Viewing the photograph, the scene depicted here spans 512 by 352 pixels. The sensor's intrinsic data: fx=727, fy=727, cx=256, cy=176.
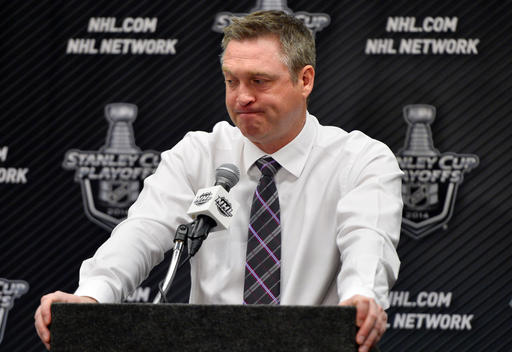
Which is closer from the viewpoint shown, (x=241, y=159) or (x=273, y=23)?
(x=273, y=23)

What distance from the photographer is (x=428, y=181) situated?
11.2ft

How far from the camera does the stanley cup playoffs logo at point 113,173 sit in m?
3.56

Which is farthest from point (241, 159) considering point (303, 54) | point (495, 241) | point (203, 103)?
point (495, 241)

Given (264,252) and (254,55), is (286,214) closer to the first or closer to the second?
(264,252)

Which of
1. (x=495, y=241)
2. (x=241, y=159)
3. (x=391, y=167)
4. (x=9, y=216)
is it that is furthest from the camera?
(x=9, y=216)

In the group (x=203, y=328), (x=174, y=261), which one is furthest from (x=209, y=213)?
(x=203, y=328)

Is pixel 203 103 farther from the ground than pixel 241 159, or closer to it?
farther from the ground

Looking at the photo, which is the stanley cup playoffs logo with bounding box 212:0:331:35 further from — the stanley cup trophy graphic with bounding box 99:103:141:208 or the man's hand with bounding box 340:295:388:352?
the man's hand with bounding box 340:295:388:352

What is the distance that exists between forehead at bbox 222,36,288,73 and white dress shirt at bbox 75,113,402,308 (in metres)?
0.26

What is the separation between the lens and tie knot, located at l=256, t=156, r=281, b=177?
205 centimetres

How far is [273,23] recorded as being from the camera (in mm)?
1974

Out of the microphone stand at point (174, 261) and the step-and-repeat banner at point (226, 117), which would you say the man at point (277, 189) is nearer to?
the microphone stand at point (174, 261)

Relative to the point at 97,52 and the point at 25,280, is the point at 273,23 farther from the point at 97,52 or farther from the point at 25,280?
the point at 25,280

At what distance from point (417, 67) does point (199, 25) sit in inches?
42.6
